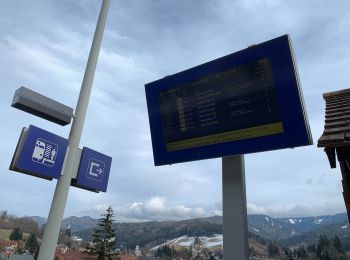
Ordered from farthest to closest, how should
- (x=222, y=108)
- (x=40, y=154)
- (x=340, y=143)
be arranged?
(x=222, y=108), (x=40, y=154), (x=340, y=143)

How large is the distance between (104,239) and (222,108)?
2604 inches

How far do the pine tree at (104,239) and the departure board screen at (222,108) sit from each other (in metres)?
62.7

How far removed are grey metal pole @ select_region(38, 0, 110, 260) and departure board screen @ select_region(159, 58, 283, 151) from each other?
2213 mm

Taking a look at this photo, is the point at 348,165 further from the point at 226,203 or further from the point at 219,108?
the point at 219,108

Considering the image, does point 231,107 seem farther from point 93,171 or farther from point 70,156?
point 70,156

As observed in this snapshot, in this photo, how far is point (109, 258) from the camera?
64438mm

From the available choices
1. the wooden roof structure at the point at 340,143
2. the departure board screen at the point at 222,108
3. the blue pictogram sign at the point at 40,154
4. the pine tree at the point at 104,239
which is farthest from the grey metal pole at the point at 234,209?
the pine tree at the point at 104,239

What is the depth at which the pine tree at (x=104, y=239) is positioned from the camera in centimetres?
6456

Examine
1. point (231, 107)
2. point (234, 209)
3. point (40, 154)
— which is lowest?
point (234, 209)

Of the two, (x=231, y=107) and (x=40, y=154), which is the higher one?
(x=231, y=107)

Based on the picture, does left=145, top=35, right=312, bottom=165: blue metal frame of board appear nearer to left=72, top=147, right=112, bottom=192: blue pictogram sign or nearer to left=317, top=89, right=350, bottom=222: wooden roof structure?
left=317, top=89, right=350, bottom=222: wooden roof structure

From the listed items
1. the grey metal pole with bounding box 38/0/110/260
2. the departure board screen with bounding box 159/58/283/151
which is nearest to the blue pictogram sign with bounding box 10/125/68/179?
the grey metal pole with bounding box 38/0/110/260

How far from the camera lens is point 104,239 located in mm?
66562

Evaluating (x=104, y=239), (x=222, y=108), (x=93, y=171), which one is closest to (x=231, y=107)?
(x=222, y=108)
